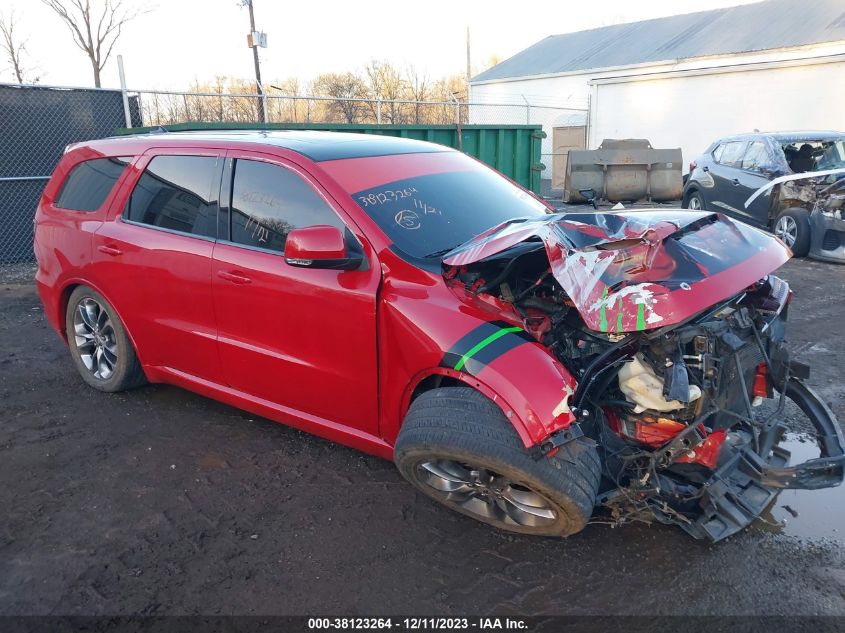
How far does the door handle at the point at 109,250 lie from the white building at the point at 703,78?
1788 cm

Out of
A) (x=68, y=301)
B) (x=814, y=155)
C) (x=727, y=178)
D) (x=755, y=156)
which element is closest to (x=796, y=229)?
(x=814, y=155)

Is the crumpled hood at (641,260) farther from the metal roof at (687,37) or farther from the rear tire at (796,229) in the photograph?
the metal roof at (687,37)

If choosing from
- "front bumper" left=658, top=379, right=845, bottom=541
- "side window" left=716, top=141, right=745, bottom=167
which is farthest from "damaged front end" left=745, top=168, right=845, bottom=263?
"front bumper" left=658, top=379, right=845, bottom=541

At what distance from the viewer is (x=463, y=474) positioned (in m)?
2.96

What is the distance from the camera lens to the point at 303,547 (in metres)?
3.00

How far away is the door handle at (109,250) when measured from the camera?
4180mm

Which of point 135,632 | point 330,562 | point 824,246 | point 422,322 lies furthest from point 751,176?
point 135,632

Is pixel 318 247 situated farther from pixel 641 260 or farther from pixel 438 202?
pixel 641 260

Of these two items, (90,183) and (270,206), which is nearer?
(270,206)

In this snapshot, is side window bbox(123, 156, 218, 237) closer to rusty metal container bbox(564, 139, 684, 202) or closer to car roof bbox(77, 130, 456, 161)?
car roof bbox(77, 130, 456, 161)

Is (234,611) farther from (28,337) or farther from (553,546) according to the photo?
(28,337)

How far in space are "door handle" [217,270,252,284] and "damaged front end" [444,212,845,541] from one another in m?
1.17

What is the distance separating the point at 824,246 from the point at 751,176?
1809 mm

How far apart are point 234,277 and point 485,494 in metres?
1.79
